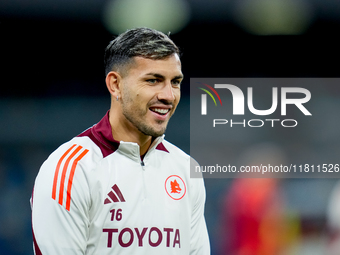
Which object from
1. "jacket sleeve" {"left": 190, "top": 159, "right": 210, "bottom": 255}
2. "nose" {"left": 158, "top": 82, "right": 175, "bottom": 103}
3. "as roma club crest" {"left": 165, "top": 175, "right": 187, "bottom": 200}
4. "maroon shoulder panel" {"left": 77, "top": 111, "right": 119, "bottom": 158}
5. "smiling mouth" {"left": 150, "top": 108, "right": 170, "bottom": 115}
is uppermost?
"nose" {"left": 158, "top": 82, "right": 175, "bottom": 103}

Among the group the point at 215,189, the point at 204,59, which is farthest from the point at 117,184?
the point at 204,59

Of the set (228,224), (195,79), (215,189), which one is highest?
(195,79)

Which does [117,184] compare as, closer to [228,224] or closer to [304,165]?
[228,224]

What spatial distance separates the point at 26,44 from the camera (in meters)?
3.43

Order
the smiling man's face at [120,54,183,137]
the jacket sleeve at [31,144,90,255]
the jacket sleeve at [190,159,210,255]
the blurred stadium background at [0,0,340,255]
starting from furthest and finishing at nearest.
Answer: the blurred stadium background at [0,0,340,255], the jacket sleeve at [190,159,210,255], the smiling man's face at [120,54,183,137], the jacket sleeve at [31,144,90,255]

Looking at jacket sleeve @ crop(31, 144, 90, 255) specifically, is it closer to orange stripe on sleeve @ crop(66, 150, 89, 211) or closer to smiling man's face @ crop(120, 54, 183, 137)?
orange stripe on sleeve @ crop(66, 150, 89, 211)

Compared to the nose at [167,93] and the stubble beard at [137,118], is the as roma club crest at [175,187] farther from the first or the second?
the nose at [167,93]

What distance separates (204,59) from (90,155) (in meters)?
2.35

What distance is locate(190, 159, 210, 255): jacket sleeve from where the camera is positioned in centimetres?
147

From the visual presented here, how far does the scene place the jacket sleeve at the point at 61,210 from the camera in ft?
3.96

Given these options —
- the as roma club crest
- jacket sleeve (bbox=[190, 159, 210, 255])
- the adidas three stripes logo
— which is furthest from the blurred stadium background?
the adidas three stripes logo

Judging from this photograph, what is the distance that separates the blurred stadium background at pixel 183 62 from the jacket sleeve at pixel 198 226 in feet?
5.97

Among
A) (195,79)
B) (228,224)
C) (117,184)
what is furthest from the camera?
(195,79)

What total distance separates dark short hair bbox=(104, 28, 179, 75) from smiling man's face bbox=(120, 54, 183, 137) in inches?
0.8
